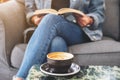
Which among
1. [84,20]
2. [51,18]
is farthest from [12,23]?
[84,20]

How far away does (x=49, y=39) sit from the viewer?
4.13 feet

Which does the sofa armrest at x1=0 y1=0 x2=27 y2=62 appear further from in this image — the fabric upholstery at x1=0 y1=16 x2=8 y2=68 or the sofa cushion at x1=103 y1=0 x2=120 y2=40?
the sofa cushion at x1=103 y1=0 x2=120 y2=40

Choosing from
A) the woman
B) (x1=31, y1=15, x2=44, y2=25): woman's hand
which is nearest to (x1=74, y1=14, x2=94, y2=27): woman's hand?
the woman

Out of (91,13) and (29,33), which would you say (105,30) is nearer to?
(91,13)

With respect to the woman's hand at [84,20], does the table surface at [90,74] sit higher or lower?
lower

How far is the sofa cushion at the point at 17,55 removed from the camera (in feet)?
4.67

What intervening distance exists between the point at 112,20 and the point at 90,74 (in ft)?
2.62

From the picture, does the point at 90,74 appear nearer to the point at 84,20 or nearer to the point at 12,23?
the point at 84,20

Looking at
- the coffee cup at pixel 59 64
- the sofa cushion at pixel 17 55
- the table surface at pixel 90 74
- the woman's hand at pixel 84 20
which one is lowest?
the sofa cushion at pixel 17 55

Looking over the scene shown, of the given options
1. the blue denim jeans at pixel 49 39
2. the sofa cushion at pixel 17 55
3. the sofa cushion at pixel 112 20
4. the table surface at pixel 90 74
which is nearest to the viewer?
the table surface at pixel 90 74

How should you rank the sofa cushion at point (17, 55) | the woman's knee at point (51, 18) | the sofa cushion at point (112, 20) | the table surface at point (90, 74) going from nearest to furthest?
the table surface at point (90, 74)
the woman's knee at point (51, 18)
the sofa cushion at point (17, 55)
the sofa cushion at point (112, 20)

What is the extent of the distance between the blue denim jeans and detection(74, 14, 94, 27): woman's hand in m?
0.03

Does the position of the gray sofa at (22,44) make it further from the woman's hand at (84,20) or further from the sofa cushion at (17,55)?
the woman's hand at (84,20)

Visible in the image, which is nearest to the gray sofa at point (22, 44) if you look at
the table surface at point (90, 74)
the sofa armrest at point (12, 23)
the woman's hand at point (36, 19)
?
the sofa armrest at point (12, 23)
